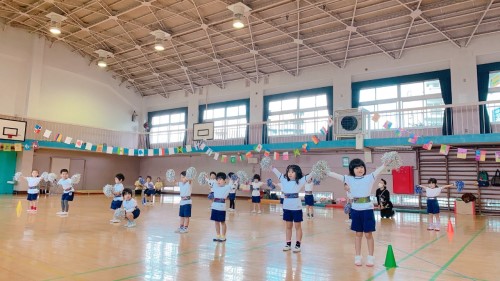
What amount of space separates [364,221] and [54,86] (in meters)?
19.7

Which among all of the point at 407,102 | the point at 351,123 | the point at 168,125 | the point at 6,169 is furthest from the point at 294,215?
the point at 168,125

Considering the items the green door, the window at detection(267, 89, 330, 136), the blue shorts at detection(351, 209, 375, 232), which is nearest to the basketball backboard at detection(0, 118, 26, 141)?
the green door

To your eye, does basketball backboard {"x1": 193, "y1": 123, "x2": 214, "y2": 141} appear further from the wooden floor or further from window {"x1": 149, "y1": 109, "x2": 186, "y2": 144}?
the wooden floor

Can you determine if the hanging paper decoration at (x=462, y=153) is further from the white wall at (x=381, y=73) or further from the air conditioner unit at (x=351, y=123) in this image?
the air conditioner unit at (x=351, y=123)

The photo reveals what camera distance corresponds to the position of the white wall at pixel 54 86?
1812cm

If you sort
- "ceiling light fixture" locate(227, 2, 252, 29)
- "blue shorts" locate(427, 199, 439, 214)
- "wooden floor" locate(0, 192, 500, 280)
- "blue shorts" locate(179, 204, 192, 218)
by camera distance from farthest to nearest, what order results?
"ceiling light fixture" locate(227, 2, 252, 29) < "blue shorts" locate(427, 199, 439, 214) < "blue shorts" locate(179, 204, 192, 218) < "wooden floor" locate(0, 192, 500, 280)

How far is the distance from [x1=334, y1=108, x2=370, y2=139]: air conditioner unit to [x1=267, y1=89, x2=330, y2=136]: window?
7.16 ft

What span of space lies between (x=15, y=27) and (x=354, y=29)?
647 inches

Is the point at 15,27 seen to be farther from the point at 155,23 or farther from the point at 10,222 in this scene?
the point at 10,222

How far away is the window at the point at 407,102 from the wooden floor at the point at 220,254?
23.0 ft

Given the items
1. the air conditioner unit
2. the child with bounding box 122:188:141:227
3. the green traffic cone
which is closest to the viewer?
the green traffic cone

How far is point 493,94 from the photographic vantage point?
14055 millimetres

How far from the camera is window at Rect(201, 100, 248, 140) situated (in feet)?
66.0

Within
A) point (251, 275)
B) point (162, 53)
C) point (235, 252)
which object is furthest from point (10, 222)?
point (162, 53)
